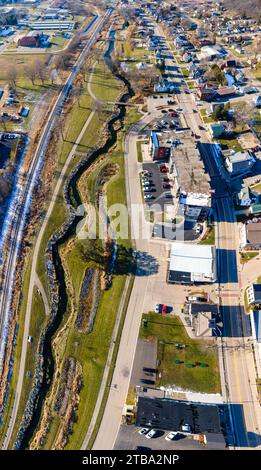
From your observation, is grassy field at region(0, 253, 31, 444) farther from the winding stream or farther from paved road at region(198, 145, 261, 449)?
paved road at region(198, 145, 261, 449)

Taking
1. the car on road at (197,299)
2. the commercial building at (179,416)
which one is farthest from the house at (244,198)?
the commercial building at (179,416)

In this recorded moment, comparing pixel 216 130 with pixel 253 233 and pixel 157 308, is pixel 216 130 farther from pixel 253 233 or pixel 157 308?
pixel 157 308

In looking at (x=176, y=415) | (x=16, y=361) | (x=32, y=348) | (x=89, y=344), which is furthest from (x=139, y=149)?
(x=176, y=415)

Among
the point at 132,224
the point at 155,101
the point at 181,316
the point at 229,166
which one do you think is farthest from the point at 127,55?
the point at 181,316

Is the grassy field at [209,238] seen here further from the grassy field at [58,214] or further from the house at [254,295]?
the grassy field at [58,214]

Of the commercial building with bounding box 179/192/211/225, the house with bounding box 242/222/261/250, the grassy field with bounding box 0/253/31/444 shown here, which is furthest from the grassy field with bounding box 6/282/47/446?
the house with bounding box 242/222/261/250
